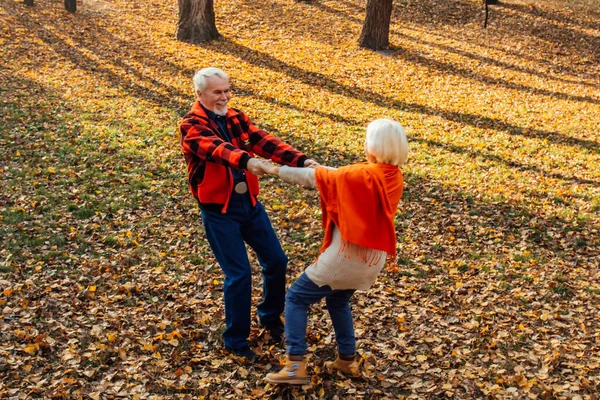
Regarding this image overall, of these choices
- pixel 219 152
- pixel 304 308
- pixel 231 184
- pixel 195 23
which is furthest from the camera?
pixel 195 23

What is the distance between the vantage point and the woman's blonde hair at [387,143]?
12.7 feet

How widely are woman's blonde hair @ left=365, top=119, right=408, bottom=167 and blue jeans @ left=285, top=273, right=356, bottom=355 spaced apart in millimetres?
1074

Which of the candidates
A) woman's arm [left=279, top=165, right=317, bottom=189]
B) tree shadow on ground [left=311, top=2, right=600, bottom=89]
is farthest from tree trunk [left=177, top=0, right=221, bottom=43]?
woman's arm [left=279, top=165, right=317, bottom=189]

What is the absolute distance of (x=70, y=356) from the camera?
200 inches

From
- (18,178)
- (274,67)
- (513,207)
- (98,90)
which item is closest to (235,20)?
(274,67)

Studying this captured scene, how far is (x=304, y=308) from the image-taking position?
4465 mm

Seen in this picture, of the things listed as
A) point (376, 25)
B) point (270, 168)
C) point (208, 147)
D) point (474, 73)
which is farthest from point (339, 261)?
point (376, 25)

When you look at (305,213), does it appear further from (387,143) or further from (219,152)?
(387,143)

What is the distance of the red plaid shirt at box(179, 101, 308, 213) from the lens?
171 inches

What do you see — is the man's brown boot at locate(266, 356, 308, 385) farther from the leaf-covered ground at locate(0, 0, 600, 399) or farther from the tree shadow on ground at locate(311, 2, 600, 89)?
the tree shadow on ground at locate(311, 2, 600, 89)

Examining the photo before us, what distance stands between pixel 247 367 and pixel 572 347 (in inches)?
119

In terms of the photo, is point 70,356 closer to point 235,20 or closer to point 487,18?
point 235,20

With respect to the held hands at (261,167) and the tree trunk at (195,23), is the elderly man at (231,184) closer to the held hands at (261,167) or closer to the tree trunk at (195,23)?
the held hands at (261,167)

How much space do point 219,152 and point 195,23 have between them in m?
14.6
